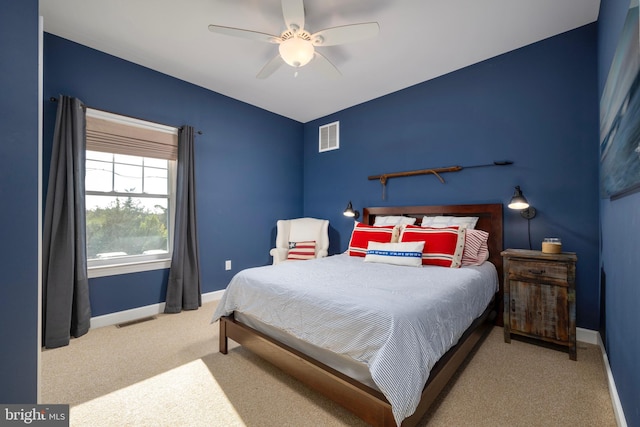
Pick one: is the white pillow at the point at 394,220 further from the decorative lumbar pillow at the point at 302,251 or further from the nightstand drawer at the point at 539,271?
the nightstand drawer at the point at 539,271

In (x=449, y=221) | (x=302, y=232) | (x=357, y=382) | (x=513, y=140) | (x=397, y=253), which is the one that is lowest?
(x=357, y=382)

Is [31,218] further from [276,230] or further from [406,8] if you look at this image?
[276,230]

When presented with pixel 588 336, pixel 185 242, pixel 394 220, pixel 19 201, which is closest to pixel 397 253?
pixel 394 220

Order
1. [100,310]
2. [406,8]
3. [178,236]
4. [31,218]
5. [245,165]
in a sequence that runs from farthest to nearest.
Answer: [245,165]
[178,236]
[100,310]
[406,8]
[31,218]

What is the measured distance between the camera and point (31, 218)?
1134 millimetres

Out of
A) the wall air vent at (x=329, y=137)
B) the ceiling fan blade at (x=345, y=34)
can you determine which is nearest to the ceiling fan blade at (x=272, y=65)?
the ceiling fan blade at (x=345, y=34)

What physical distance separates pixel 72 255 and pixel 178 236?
940 mm

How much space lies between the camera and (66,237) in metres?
2.48

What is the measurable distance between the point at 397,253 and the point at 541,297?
1.15m

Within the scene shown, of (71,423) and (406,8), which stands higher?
(406,8)

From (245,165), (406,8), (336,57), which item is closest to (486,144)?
(406,8)

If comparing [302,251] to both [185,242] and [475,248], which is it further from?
[475,248]

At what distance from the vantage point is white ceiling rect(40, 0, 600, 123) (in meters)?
2.19

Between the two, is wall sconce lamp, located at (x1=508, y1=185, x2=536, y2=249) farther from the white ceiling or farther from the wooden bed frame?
the white ceiling
